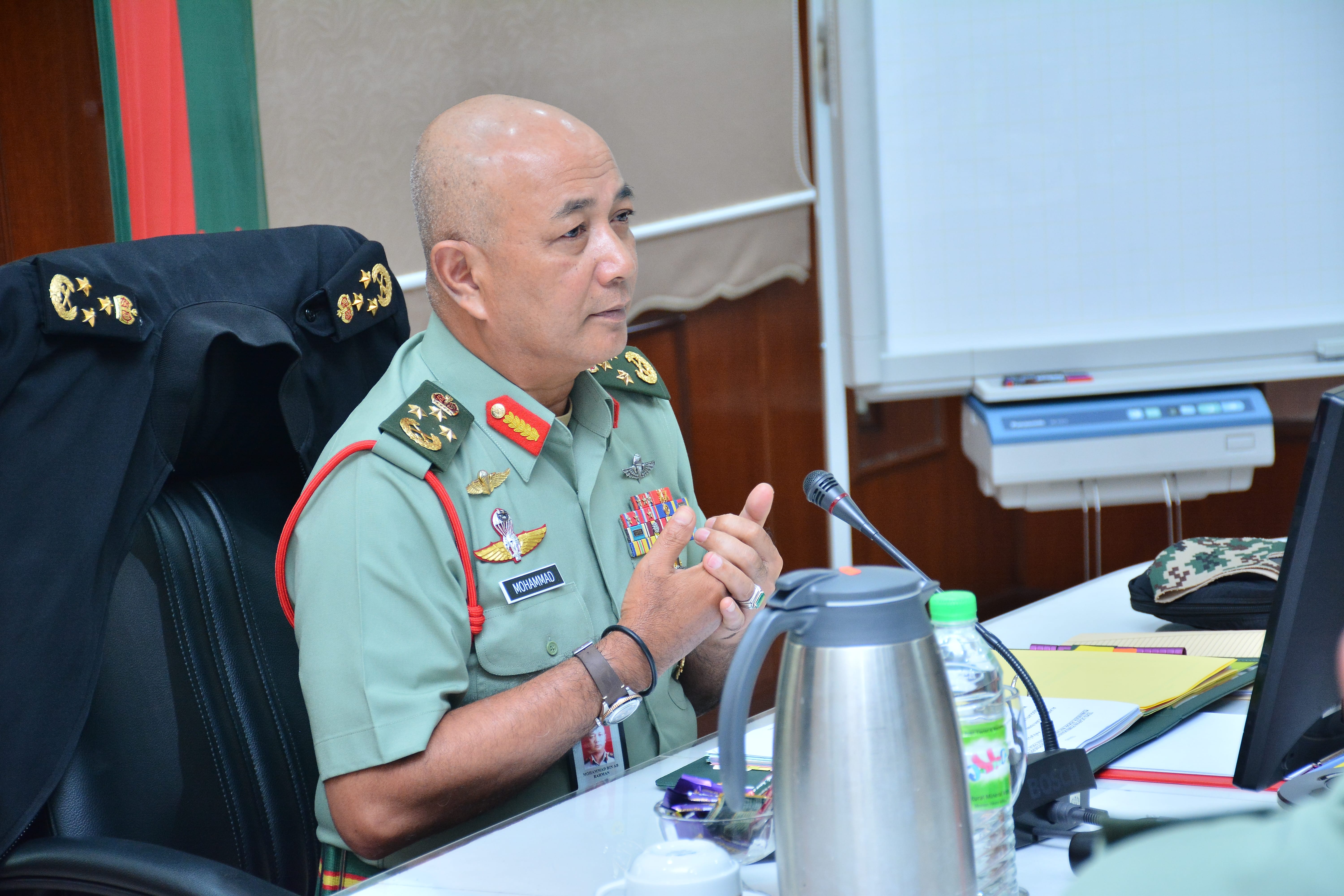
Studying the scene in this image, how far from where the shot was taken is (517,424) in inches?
50.8

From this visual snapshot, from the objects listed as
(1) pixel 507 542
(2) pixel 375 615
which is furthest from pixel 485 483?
(2) pixel 375 615

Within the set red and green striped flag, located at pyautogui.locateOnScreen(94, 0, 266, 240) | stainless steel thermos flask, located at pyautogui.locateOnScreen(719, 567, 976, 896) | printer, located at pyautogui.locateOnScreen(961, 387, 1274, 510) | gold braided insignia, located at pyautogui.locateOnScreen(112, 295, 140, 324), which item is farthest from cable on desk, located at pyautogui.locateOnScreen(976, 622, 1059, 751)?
printer, located at pyautogui.locateOnScreen(961, 387, 1274, 510)

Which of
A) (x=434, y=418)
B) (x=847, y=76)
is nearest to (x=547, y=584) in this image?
(x=434, y=418)

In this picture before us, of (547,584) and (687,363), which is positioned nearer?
(547,584)

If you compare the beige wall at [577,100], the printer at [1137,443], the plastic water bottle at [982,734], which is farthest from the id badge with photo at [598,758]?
the printer at [1137,443]

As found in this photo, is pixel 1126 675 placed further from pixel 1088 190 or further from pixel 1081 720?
pixel 1088 190

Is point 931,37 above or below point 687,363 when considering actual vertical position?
above

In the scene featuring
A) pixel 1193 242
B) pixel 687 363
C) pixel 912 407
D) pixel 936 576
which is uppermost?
pixel 1193 242

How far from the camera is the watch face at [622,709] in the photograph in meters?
1.14

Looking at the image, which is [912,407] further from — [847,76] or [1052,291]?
[847,76]

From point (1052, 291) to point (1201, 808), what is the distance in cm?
166

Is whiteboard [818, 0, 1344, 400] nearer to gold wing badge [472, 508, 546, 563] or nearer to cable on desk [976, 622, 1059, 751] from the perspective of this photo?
gold wing badge [472, 508, 546, 563]

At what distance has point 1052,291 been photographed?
2.42 m

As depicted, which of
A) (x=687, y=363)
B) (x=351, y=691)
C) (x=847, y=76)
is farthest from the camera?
(x=687, y=363)
